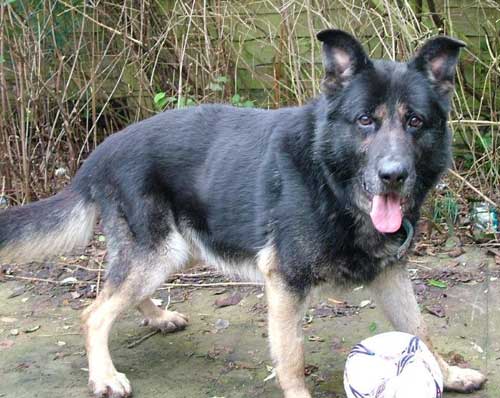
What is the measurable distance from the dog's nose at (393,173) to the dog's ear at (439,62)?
513 mm

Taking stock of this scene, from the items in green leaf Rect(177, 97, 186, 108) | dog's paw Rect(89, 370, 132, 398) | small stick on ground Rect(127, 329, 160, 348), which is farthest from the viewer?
green leaf Rect(177, 97, 186, 108)

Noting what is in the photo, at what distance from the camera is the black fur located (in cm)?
323

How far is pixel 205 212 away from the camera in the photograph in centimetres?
389

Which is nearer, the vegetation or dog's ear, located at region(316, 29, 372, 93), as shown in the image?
dog's ear, located at region(316, 29, 372, 93)

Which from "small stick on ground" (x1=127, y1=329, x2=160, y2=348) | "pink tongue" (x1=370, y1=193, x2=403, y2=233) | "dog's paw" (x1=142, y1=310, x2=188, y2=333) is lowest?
"small stick on ground" (x1=127, y1=329, x2=160, y2=348)

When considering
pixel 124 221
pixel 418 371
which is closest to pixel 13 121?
pixel 124 221

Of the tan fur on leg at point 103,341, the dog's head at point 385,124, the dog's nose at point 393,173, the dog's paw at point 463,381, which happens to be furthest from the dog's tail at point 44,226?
the dog's paw at point 463,381

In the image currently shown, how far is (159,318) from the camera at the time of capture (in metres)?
4.48

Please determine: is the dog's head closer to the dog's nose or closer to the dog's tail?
the dog's nose

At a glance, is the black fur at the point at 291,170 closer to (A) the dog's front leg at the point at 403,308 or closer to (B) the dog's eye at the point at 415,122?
(B) the dog's eye at the point at 415,122

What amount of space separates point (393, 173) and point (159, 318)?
2.05 meters

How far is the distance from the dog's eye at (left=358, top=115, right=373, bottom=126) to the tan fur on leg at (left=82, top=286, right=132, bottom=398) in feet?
5.19

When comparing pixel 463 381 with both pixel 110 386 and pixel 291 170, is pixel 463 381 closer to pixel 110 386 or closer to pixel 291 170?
pixel 291 170

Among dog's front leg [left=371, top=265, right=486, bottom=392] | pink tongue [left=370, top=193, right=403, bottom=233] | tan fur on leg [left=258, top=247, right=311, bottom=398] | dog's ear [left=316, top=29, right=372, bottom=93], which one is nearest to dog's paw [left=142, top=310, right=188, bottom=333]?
tan fur on leg [left=258, top=247, right=311, bottom=398]
